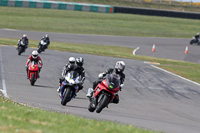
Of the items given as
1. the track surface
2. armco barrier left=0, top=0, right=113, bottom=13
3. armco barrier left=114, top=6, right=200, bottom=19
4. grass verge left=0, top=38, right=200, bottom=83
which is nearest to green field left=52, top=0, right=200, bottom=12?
armco barrier left=0, top=0, right=113, bottom=13

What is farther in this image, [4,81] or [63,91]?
[4,81]

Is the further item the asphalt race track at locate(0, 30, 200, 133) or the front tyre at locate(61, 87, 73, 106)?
the front tyre at locate(61, 87, 73, 106)

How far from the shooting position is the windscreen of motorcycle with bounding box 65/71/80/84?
1248cm

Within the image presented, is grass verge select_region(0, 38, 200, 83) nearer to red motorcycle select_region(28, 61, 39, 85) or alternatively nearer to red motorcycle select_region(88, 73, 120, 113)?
red motorcycle select_region(28, 61, 39, 85)

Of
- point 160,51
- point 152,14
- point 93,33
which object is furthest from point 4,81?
point 152,14

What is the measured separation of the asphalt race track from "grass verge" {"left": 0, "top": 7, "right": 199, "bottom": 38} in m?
18.7

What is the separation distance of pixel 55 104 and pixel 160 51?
86.6ft

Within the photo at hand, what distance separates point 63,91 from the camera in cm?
1277

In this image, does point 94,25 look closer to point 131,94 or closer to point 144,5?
point 144,5

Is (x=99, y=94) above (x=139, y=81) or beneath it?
above

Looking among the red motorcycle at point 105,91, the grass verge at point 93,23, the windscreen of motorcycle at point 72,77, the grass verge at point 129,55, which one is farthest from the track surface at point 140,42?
the red motorcycle at point 105,91

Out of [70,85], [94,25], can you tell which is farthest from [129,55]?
[70,85]

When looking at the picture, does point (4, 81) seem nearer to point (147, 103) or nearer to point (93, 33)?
point (147, 103)

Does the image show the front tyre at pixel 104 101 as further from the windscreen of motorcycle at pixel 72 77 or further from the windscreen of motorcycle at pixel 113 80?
the windscreen of motorcycle at pixel 72 77
